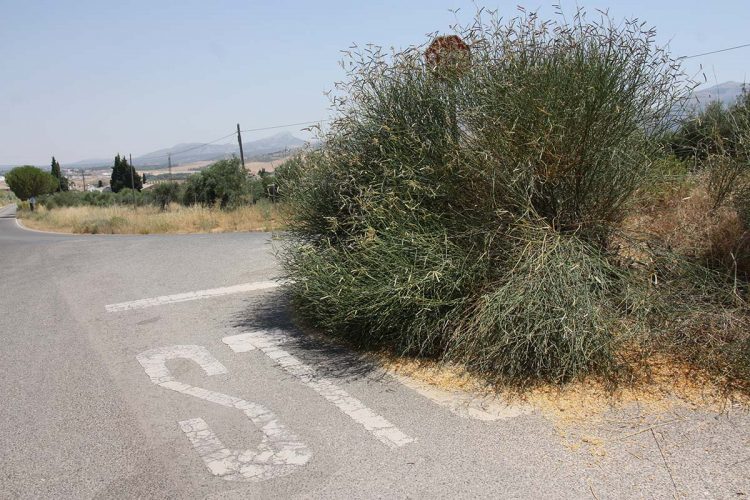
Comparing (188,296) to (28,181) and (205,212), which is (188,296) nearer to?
(205,212)

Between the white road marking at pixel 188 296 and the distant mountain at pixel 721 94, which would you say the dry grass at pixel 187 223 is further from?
the distant mountain at pixel 721 94

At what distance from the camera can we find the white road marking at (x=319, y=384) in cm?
435

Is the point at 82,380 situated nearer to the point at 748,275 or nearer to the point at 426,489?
the point at 426,489

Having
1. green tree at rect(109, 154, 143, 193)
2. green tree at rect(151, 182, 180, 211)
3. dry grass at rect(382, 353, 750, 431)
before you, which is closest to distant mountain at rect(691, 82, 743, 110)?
dry grass at rect(382, 353, 750, 431)

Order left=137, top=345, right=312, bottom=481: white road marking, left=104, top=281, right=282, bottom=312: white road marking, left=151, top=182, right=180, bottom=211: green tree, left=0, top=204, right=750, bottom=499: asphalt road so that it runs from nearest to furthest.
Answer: left=0, top=204, right=750, bottom=499: asphalt road
left=137, top=345, right=312, bottom=481: white road marking
left=104, top=281, right=282, bottom=312: white road marking
left=151, top=182, right=180, bottom=211: green tree

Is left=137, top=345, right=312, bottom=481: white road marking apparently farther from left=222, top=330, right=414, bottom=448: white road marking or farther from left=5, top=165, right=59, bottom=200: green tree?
left=5, top=165, right=59, bottom=200: green tree

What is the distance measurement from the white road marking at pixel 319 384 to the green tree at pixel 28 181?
285 feet

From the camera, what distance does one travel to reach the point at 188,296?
9.42 metres

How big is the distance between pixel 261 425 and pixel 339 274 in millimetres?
1791

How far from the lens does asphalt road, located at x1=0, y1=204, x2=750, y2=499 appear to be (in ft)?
11.8

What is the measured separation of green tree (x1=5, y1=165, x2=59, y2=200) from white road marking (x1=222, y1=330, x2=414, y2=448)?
87.0 m

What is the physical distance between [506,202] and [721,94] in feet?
13.3

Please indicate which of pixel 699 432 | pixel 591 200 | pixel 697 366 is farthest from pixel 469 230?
pixel 699 432

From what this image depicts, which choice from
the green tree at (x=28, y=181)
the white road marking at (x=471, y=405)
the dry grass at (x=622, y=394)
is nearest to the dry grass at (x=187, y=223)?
the white road marking at (x=471, y=405)
